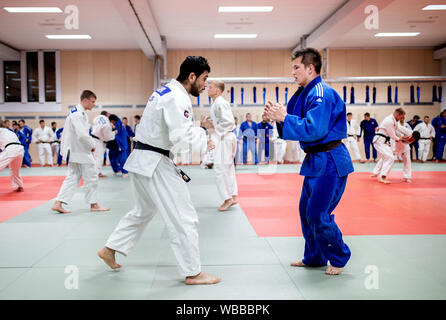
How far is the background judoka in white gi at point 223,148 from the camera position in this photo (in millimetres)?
5526

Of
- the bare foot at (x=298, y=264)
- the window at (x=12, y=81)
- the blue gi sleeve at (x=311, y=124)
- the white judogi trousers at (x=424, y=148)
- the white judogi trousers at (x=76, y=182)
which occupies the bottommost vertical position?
the bare foot at (x=298, y=264)

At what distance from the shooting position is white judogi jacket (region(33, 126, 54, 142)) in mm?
14414

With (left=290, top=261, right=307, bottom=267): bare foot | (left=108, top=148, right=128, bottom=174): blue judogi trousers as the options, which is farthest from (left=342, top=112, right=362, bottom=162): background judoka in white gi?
(left=290, top=261, right=307, bottom=267): bare foot

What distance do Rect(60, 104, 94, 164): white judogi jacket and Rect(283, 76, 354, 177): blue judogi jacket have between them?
3.51 meters

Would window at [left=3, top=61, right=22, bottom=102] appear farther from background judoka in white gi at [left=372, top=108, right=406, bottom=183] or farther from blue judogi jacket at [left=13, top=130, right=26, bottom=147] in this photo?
background judoka in white gi at [left=372, top=108, right=406, bottom=183]

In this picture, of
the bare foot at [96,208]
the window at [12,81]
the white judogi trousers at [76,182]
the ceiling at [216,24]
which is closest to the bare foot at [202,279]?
the bare foot at [96,208]

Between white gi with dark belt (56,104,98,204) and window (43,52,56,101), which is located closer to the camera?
white gi with dark belt (56,104,98,204)

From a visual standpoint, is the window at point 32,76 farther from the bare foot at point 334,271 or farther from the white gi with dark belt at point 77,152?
the bare foot at point 334,271

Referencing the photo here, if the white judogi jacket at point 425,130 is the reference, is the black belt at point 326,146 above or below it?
below

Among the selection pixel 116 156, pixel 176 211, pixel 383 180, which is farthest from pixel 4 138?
pixel 383 180

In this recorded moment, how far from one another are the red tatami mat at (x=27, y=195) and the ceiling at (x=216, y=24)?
15.1ft

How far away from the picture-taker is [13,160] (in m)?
7.44

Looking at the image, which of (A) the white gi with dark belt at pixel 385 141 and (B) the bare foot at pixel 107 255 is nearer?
(B) the bare foot at pixel 107 255

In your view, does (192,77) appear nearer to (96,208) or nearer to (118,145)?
(96,208)
